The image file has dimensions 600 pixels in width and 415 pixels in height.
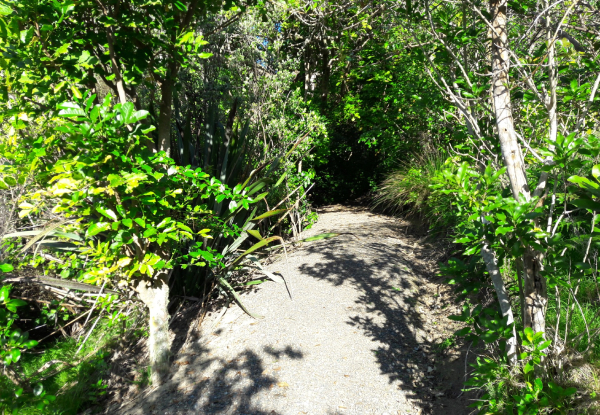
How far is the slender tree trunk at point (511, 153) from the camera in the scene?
1829mm

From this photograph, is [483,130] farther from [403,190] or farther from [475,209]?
[403,190]

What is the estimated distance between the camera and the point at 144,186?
244 cm

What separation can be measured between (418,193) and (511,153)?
15.1ft

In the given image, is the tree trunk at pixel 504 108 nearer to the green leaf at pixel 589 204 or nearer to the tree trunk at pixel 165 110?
the green leaf at pixel 589 204

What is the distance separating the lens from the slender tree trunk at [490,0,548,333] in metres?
1.83

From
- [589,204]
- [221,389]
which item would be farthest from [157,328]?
[589,204]

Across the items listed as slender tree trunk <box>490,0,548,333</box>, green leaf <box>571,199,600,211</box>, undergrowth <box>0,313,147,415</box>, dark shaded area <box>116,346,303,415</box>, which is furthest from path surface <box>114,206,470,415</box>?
green leaf <box>571,199,600,211</box>

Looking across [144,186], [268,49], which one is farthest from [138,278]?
[268,49]

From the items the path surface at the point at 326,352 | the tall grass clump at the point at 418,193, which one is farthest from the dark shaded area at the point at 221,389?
the tall grass clump at the point at 418,193

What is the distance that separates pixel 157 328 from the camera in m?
2.83

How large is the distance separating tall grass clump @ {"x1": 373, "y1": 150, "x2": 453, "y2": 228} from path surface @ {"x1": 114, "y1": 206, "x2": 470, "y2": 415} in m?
1.36

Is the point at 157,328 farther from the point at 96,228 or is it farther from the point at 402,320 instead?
the point at 402,320

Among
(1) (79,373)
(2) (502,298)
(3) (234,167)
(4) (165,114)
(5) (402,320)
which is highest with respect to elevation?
(4) (165,114)

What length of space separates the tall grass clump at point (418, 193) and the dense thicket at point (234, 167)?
0.92 feet
